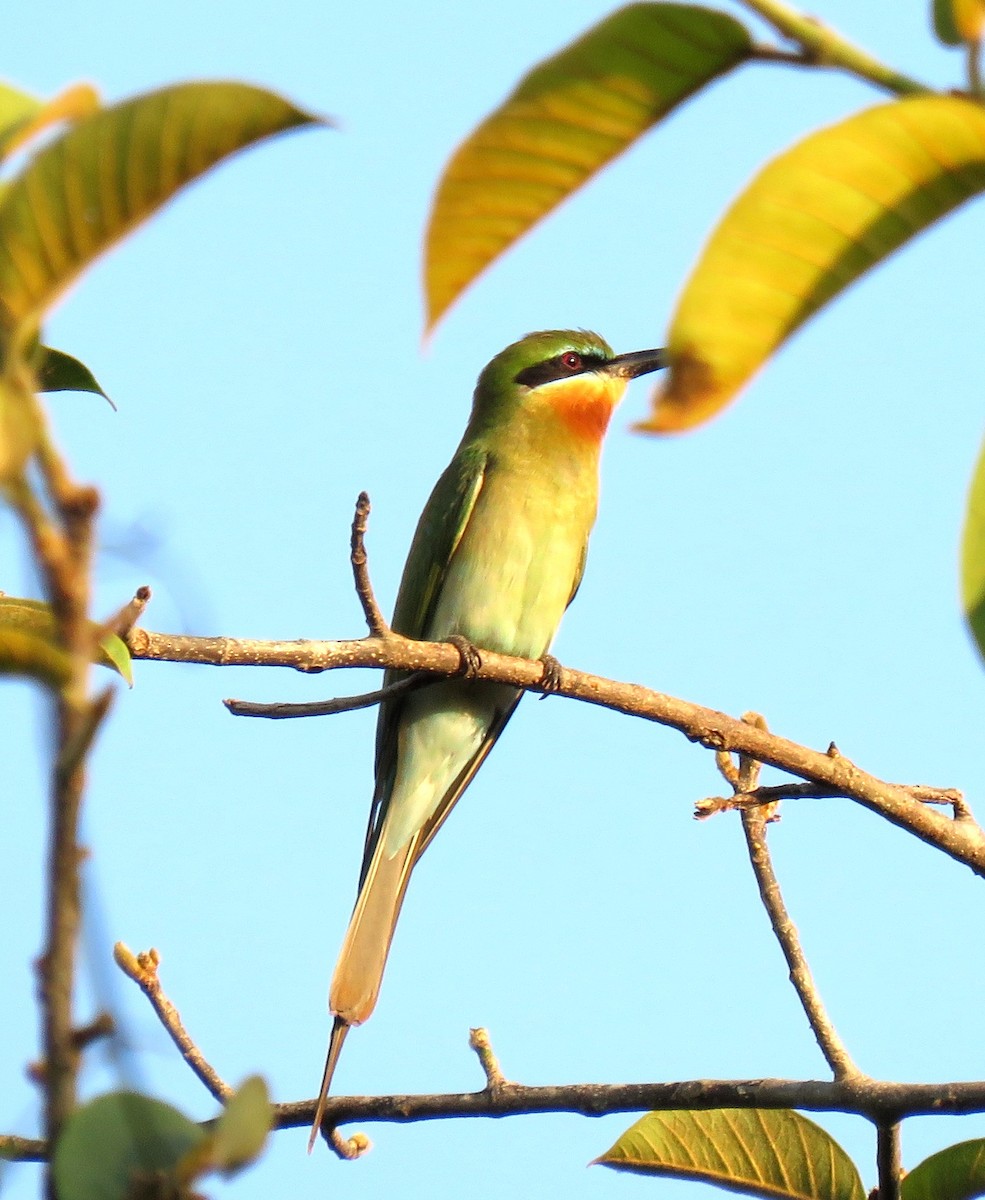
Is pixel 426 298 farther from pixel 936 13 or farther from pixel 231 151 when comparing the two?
pixel 936 13

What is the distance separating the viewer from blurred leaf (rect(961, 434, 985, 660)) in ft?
2.98

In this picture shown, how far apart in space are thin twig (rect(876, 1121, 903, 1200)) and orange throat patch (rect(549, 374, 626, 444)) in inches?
120

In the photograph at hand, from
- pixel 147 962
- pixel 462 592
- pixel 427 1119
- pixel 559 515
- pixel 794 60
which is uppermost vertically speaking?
pixel 559 515

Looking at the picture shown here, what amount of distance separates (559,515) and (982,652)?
359 centimetres

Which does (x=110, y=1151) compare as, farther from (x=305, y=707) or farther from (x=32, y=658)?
(x=305, y=707)

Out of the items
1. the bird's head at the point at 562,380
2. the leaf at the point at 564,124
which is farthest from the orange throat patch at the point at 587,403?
the leaf at the point at 564,124

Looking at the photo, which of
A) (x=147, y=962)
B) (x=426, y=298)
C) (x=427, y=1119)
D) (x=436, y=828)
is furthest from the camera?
(x=436, y=828)

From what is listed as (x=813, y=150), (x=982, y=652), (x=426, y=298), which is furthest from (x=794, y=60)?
(x=982, y=652)

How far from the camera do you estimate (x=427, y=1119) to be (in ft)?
6.95

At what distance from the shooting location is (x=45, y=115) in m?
0.85

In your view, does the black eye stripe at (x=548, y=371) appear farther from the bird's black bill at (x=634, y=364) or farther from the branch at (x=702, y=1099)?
the branch at (x=702, y=1099)

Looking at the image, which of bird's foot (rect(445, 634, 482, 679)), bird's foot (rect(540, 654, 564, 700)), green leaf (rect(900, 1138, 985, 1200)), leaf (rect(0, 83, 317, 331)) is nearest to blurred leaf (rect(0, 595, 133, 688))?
leaf (rect(0, 83, 317, 331))

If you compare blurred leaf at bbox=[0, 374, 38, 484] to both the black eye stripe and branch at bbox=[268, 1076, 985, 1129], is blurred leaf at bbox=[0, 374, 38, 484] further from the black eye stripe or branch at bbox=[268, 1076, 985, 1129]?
the black eye stripe

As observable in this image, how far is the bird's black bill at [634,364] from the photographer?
5.09m
